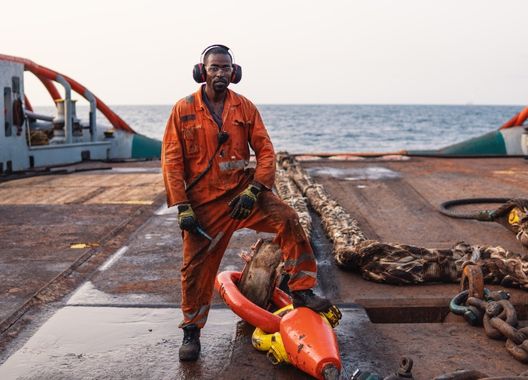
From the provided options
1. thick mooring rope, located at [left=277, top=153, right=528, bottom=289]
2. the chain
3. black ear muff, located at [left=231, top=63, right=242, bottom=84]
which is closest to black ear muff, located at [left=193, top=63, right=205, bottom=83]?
black ear muff, located at [left=231, top=63, right=242, bottom=84]

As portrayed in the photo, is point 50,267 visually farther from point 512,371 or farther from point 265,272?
point 512,371

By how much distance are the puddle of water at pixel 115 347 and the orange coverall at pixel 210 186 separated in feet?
0.90

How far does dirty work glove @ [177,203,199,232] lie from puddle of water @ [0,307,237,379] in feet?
2.67

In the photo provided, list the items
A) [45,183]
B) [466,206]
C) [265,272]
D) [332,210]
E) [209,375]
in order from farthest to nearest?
[45,183] < [466,206] < [332,210] < [265,272] < [209,375]

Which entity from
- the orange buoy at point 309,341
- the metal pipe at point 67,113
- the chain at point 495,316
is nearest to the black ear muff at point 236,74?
the orange buoy at point 309,341

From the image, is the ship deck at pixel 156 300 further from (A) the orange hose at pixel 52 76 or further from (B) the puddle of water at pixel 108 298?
(A) the orange hose at pixel 52 76

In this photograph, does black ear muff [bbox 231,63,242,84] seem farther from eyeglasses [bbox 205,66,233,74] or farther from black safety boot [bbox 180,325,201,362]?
black safety boot [bbox 180,325,201,362]

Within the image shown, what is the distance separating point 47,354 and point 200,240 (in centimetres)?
120

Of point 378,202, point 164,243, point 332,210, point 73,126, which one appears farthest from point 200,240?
point 73,126

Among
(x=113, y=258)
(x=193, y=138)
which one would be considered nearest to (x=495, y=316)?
(x=193, y=138)

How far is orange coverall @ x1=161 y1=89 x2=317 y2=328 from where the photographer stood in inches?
150

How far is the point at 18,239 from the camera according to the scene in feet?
22.3

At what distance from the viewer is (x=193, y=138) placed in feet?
12.8

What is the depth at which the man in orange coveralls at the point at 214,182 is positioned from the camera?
3793 millimetres
